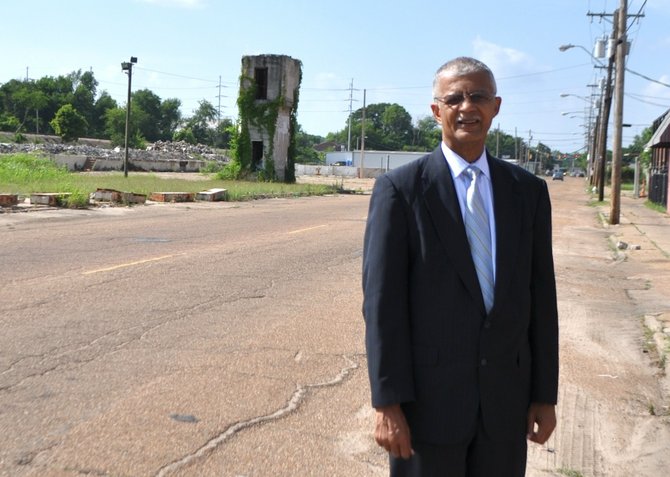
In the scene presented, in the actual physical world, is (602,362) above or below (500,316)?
below

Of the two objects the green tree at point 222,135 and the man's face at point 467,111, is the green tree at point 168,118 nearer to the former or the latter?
the green tree at point 222,135

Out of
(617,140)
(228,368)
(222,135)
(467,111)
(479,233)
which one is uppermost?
(222,135)

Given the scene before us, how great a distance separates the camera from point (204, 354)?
675 cm

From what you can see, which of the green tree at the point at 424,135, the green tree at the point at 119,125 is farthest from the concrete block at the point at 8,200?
the green tree at the point at 424,135

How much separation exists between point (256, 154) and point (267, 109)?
291 centimetres

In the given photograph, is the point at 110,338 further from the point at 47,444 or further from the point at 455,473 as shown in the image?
the point at 455,473

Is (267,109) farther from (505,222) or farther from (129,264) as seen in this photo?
(505,222)

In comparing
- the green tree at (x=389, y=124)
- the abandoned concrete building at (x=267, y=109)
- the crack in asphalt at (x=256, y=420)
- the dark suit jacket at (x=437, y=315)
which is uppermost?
the green tree at (x=389, y=124)

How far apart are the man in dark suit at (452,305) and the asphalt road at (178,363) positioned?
1.91m

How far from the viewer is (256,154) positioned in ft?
→ 168

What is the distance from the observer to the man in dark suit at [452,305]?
2.65 metres

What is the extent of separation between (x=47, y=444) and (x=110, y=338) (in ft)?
8.43

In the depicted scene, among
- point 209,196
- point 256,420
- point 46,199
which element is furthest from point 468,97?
point 209,196

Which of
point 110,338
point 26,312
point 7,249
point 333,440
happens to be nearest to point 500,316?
point 333,440
